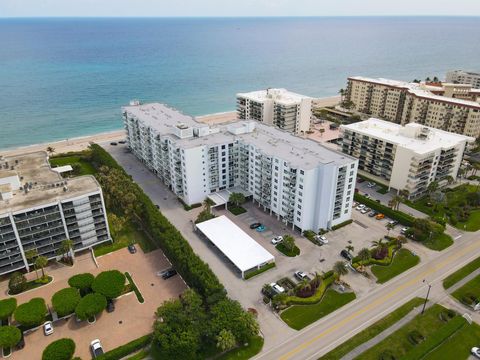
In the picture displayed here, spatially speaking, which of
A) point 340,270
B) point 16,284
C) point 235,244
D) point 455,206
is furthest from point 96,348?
point 455,206

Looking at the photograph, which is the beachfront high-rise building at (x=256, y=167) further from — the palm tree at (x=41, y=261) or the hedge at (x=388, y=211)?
the palm tree at (x=41, y=261)

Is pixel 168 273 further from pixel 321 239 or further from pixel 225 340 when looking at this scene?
pixel 321 239

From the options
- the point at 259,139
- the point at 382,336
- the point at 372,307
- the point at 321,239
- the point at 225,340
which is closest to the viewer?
the point at 225,340

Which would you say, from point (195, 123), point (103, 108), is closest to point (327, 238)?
A: point (195, 123)

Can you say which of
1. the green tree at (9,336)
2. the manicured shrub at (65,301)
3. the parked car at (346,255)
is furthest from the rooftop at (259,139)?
the green tree at (9,336)

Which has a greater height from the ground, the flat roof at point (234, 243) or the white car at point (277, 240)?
the flat roof at point (234, 243)

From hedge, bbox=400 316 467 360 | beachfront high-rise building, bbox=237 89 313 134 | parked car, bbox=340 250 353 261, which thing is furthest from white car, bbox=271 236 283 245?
beachfront high-rise building, bbox=237 89 313 134
